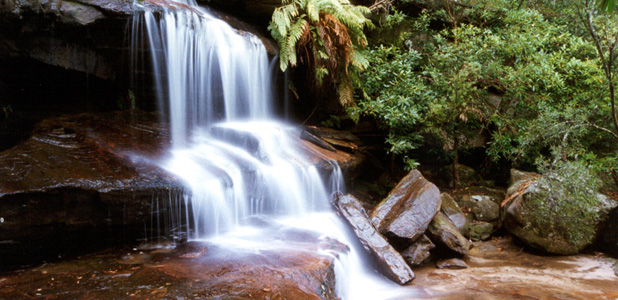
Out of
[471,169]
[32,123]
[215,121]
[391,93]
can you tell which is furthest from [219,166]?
[471,169]

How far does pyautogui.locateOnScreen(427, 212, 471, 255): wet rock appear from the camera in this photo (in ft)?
18.2

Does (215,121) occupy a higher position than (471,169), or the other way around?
(215,121)

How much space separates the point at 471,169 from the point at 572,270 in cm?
398

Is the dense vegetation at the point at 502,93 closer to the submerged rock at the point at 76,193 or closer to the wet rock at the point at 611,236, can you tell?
the wet rock at the point at 611,236

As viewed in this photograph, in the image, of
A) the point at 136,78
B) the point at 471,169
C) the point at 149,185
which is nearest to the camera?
the point at 149,185

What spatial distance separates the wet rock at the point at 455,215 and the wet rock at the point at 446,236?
2.27 feet

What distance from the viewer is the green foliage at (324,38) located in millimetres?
6887

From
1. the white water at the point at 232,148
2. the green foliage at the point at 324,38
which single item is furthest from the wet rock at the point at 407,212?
the green foliage at the point at 324,38

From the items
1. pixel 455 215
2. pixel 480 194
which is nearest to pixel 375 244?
pixel 455 215

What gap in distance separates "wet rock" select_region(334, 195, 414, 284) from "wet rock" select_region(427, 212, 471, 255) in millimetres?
1075

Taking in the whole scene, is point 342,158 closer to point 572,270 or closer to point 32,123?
point 572,270

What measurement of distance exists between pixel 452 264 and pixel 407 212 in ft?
3.35

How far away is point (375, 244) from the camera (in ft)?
16.1

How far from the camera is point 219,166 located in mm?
5258
